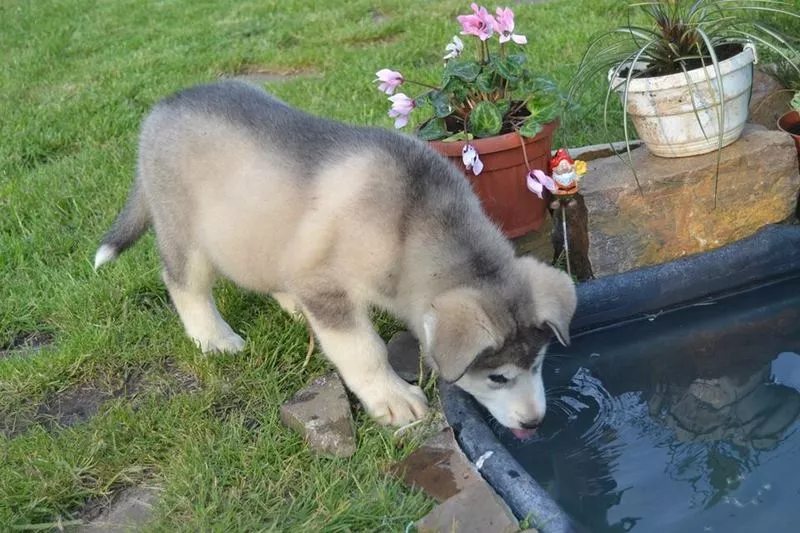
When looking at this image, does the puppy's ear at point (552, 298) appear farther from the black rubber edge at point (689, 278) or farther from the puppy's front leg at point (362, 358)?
the black rubber edge at point (689, 278)

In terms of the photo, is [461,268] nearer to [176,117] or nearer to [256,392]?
[256,392]

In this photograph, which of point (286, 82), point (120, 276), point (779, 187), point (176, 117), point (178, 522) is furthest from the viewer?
point (286, 82)

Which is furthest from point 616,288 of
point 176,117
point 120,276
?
point 120,276

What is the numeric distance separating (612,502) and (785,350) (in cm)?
119

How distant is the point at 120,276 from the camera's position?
452 centimetres

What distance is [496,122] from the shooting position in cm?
396

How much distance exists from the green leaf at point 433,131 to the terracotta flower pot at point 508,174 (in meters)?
0.08

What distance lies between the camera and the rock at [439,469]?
9.51 feet

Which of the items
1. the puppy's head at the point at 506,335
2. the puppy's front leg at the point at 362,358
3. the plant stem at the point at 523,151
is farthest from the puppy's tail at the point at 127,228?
the puppy's head at the point at 506,335

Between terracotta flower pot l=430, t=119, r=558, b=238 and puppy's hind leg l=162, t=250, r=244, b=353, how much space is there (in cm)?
115

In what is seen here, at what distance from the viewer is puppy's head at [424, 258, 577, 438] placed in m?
2.76

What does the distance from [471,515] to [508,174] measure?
5.72ft

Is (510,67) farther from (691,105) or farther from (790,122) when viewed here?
(790,122)

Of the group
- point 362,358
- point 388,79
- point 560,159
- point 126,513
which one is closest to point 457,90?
point 388,79
